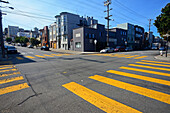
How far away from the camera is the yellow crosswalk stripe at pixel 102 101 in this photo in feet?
8.15

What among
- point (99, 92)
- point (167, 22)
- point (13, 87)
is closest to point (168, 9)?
point (167, 22)

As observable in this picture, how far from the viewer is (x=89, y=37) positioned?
29766mm

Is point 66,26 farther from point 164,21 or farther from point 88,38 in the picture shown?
point 164,21

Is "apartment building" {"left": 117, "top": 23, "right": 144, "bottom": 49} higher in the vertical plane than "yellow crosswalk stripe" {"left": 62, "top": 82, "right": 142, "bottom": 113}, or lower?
higher

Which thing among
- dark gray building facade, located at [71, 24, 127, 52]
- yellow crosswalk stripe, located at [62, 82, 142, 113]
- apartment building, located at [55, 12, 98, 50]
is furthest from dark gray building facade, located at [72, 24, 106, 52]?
yellow crosswalk stripe, located at [62, 82, 142, 113]

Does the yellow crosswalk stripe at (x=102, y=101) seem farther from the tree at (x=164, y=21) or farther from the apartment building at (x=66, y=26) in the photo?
the apartment building at (x=66, y=26)

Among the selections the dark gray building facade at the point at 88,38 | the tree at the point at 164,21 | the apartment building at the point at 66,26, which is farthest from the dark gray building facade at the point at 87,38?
Answer: the tree at the point at 164,21

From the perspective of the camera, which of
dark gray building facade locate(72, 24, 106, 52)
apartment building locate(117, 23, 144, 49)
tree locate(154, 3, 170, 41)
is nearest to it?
tree locate(154, 3, 170, 41)

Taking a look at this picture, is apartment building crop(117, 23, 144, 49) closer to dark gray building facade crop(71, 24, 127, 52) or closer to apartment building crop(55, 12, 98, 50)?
dark gray building facade crop(71, 24, 127, 52)

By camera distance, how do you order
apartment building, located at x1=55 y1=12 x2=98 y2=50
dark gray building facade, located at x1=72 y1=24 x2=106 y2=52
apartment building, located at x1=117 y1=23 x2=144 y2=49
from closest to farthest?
dark gray building facade, located at x1=72 y1=24 x2=106 y2=52 → apartment building, located at x1=55 y1=12 x2=98 y2=50 → apartment building, located at x1=117 y1=23 x2=144 y2=49

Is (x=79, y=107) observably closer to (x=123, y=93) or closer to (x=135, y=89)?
(x=123, y=93)

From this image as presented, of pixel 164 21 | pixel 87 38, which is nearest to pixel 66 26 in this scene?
pixel 87 38

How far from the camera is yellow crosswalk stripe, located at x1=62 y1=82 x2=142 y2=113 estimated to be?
2.48 m

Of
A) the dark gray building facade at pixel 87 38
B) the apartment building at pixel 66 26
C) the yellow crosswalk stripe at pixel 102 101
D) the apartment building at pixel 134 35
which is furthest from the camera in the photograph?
the apartment building at pixel 134 35
